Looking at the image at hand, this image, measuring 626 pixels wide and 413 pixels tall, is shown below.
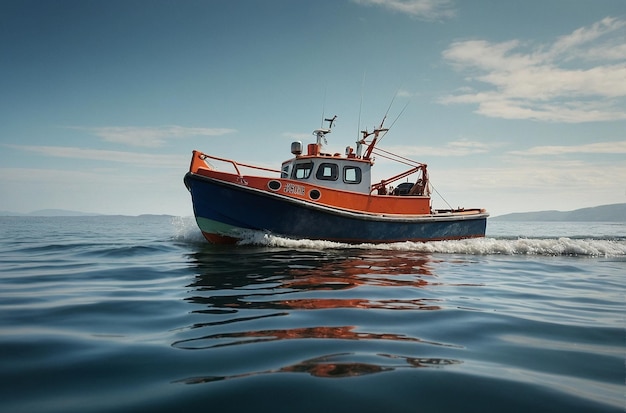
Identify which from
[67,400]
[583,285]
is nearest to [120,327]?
[67,400]

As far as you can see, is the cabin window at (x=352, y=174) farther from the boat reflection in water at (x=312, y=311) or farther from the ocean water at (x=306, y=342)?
the ocean water at (x=306, y=342)

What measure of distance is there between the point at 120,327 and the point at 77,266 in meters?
5.03

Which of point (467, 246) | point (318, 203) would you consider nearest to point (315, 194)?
point (318, 203)

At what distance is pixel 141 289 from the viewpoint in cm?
495

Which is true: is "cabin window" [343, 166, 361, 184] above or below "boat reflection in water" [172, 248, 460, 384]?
above

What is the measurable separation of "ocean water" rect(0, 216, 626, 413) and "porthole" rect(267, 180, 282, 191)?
4467mm

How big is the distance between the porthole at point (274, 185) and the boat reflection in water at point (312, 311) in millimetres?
3462

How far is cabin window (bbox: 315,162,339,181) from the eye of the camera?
39.2 ft

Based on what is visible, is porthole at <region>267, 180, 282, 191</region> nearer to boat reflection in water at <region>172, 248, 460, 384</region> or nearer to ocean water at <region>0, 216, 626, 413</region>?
boat reflection in water at <region>172, 248, 460, 384</region>

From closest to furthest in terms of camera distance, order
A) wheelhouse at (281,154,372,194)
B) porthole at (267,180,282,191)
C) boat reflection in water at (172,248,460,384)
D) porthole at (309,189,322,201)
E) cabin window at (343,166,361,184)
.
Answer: boat reflection in water at (172,248,460,384)
porthole at (267,180,282,191)
porthole at (309,189,322,201)
wheelhouse at (281,154,372,194)
cabin window at (343,166,361,184)

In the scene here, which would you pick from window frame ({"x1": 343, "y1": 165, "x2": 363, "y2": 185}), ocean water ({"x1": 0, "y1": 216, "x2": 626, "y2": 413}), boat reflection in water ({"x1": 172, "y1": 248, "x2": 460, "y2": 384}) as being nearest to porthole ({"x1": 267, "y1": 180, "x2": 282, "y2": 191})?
window frame ({"x1": 343, "y1": 165, "x2": 363, "y2": 185})

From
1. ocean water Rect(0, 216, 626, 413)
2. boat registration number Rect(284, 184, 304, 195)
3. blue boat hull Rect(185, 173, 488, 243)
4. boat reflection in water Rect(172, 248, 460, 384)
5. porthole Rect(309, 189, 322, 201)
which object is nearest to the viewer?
ocean water Rect(0, 216, 626, 413)

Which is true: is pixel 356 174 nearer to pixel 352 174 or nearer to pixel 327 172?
→ pixel 352 174

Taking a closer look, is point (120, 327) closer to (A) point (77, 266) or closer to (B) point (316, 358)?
(B) point (316, 358)
